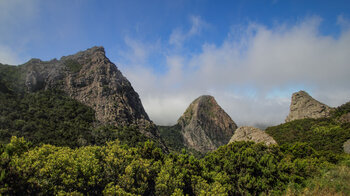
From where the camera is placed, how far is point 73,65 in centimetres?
12250

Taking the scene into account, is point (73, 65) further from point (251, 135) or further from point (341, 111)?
point (341, 111)

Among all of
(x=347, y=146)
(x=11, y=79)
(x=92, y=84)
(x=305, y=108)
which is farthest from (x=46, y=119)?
(x=305, y=108)

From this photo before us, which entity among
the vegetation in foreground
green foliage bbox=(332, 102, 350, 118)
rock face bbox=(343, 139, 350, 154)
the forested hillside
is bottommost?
the vegetation in foreground

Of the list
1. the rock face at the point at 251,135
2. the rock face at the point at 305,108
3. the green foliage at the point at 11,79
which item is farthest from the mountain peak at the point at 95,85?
the rock face at the point at 305,108

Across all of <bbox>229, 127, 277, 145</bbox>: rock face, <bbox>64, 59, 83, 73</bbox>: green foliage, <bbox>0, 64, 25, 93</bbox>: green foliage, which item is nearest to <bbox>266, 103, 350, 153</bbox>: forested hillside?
<bbox>229, 127, 277, 145</bbox>: rock face

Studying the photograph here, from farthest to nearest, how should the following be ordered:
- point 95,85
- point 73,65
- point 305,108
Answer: point 305,108 → point 73,65 → point 95,85

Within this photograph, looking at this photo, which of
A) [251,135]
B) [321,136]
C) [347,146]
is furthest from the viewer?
[321,136]

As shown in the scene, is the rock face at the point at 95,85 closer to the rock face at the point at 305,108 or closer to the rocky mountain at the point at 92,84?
the rocky mountain at the point at 92,84

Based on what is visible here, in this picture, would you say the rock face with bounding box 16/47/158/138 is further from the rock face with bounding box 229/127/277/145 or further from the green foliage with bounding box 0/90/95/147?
the rock face with bounding box 229/127/277/145

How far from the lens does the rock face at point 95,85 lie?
98.4 m

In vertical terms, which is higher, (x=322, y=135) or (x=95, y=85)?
(x=95, y=85)

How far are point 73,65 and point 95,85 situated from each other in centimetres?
2897

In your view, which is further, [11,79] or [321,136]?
[11,79]

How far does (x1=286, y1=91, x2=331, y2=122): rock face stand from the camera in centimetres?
11754
